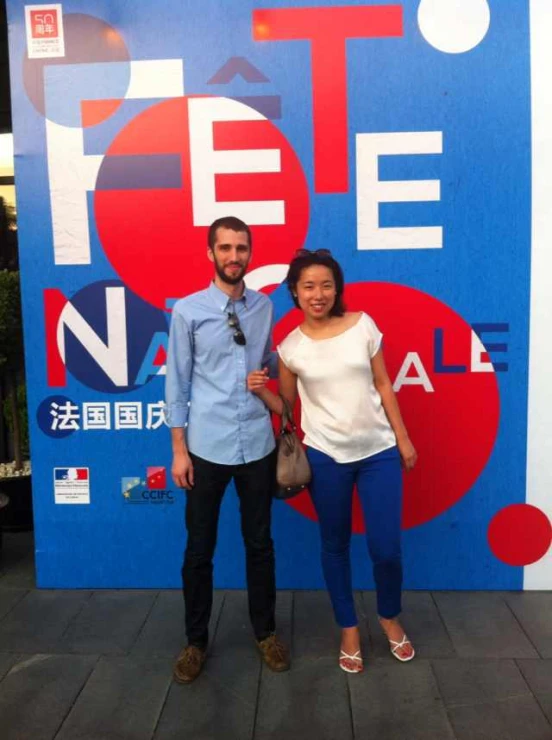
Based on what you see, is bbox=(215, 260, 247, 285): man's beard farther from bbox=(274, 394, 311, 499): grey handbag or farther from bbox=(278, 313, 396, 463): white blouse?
bbox=(274, 394, 311, 499): grey handbag

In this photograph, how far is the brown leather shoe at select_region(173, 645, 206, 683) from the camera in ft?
8.74

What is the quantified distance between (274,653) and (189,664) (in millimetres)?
351

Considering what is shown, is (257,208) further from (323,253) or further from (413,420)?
(413,420)

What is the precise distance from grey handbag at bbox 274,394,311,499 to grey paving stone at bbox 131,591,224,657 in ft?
2.94

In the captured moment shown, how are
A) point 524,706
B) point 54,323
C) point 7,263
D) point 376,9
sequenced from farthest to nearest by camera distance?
point 7,263
point 54,323
point 376,9
point 524,706

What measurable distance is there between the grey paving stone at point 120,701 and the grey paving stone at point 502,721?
1.12m

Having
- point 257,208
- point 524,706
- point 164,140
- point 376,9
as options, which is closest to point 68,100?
Answer: point 164,140

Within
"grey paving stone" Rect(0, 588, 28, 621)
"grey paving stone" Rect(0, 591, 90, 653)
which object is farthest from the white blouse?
"grey paving stone" Rect(0, 588, 28, 621)

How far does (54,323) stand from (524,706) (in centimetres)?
271

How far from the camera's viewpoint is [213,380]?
8.64 ft

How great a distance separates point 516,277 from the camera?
10.7 feet

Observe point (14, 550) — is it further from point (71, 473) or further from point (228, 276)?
point (228, 276)

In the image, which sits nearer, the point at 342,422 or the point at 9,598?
the point at 342,422

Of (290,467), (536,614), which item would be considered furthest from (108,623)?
(536,614)
